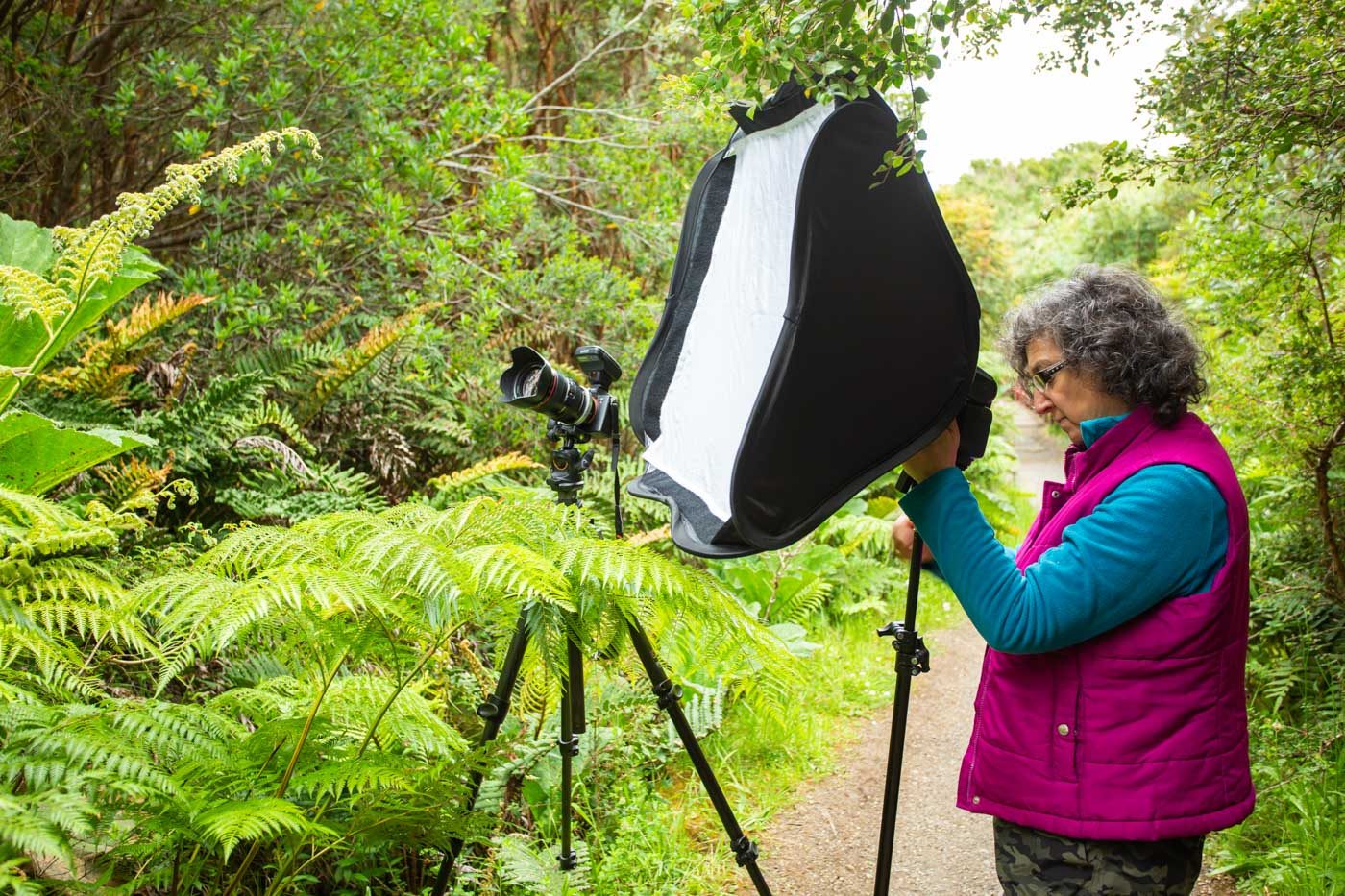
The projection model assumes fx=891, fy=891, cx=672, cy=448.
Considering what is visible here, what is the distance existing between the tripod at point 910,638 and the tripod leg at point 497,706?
2.27 feet

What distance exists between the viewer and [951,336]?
143 cm

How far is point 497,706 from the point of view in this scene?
182 cm

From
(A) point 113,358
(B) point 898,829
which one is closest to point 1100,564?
(B) point 898,829

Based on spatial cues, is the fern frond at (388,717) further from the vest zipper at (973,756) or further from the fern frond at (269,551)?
the vest zipper at (973,756)

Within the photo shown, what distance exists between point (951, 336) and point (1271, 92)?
1249 mm

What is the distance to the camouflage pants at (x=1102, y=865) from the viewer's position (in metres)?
1.44

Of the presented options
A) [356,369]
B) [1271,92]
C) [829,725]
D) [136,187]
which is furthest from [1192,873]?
[136,187]

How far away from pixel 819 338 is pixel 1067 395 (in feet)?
1.92

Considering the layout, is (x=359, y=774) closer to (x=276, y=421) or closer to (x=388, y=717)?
(x=388, y=717)

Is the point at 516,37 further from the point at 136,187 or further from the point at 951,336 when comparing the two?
the point at 951,336

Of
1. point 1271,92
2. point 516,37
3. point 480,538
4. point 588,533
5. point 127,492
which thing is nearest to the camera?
point 480,538

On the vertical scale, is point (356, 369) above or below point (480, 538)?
above

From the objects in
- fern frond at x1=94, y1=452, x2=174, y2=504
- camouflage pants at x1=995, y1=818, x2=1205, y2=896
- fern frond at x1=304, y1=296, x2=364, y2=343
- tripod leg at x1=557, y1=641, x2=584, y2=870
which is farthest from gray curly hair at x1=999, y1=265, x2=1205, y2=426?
fern frond at x1=304, y1=296, x2=364, y2=343

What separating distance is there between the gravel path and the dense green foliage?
170mm
